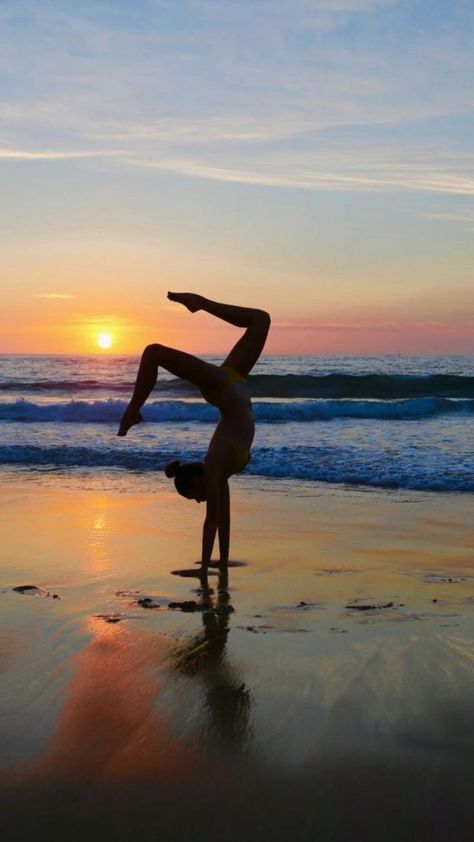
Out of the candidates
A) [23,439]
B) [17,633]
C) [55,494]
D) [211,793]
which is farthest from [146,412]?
[211,793]

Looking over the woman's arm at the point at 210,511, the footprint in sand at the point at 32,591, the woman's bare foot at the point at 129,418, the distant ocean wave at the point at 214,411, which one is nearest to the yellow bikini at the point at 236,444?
the woman's arm at the point at 210,511

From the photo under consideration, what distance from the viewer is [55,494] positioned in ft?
34.7

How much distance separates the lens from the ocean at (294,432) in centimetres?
1293

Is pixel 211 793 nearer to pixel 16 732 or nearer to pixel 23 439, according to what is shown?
pixel 16 732

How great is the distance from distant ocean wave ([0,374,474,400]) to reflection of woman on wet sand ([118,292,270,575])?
27.3m

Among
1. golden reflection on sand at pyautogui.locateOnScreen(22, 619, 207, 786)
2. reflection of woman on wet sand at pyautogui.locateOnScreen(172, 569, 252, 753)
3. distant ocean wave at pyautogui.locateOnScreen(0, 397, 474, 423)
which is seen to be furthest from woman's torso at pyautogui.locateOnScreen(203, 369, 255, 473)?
distant ocean wave at pyautogui.locateOnScreen(0, 397, 474, 423)

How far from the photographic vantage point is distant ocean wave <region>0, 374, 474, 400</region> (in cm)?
3453

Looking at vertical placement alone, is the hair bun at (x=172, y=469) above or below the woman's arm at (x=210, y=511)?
above

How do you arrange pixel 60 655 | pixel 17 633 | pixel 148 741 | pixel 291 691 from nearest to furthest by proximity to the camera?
pixel 148 741
pixel 291 691
pixel 60 655
pixel 17 633

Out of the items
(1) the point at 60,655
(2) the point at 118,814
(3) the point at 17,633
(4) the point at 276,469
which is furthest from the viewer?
(4) the point at 276,469

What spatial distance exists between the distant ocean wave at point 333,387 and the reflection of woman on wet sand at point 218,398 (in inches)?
1075

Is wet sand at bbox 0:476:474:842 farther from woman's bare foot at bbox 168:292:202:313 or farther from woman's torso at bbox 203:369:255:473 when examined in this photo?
woman's bare foot at bbox 168:292:202:313

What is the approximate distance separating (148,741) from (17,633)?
175 cm

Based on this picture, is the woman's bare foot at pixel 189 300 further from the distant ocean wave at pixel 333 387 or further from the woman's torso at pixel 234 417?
the distant ocean wave at pixel 333 387
